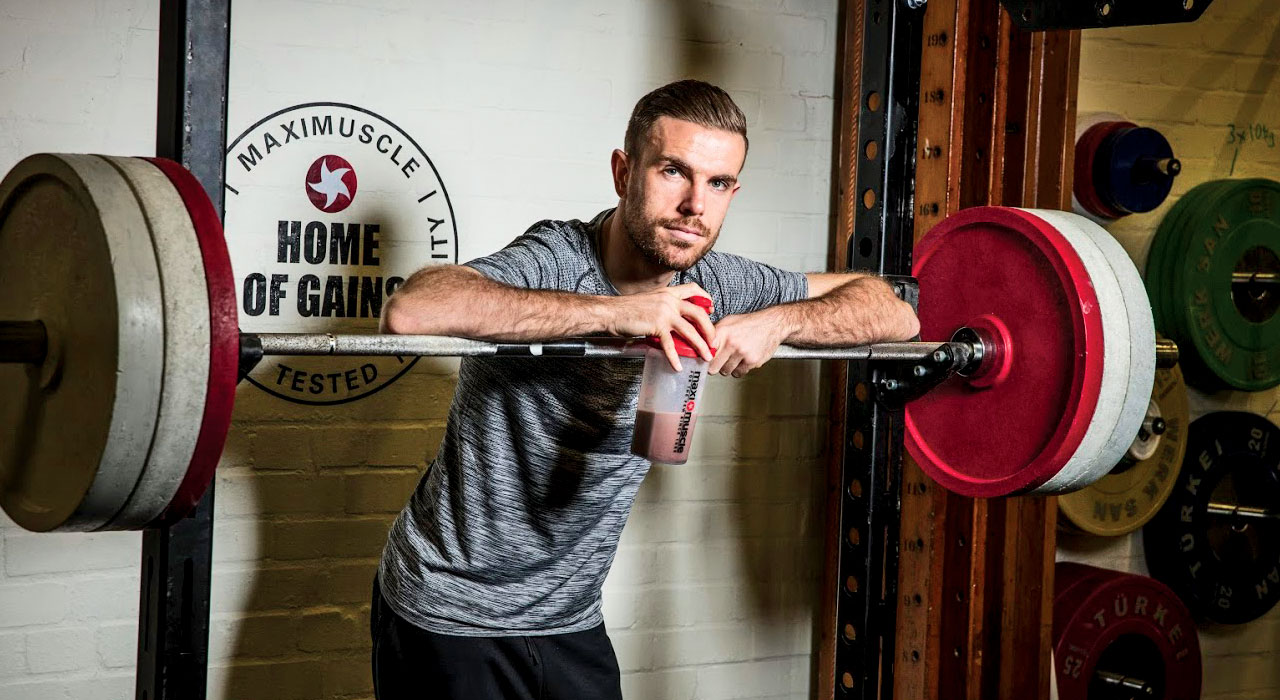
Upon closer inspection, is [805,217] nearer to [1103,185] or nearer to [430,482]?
[1103,185]

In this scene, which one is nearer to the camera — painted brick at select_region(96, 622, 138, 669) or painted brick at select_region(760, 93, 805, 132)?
painted brick at select_region(96, 622, 138, 669)

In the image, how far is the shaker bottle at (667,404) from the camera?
1449 mm

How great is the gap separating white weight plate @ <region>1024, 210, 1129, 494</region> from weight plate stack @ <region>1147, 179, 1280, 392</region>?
1.40 m

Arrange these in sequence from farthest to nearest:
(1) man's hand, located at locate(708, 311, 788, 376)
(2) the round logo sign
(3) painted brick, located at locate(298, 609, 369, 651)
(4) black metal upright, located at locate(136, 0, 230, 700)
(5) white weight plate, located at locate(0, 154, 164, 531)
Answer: (3) painted brick, located at locate(298, 609, 369, 651) → (2) the round logo sign → (1) man's hand, located at locate(708, 311, 788, 376) → (4) black metal upright, located at locate(136, 0, 230, 700) → (5) white weight plate, located at locate(0, 154, 164, 531)

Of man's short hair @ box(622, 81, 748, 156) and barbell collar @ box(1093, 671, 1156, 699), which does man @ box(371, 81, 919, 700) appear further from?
barbell collar @ box(1093, 671, 1156, 699)

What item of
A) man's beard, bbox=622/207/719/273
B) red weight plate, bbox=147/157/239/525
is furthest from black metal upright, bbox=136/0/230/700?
man's beard, bbox=622/207/719/273

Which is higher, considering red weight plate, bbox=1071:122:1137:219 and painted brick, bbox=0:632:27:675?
red weight plate, bbox=1071:122:1137:219

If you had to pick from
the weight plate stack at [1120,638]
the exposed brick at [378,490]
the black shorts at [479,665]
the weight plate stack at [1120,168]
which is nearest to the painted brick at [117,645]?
the exposed brick at [378,490]

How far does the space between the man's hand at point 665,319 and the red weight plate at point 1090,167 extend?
5.83 ft

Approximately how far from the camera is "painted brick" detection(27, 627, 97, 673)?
7.30ft

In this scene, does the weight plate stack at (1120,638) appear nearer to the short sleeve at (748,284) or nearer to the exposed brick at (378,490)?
the short sleeve at (748,284)

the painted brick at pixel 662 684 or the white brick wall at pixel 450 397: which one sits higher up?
the white brick wall at pixel 450 397

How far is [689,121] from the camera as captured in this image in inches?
69.9

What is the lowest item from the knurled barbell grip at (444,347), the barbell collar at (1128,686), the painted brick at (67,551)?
the barbell collar at (1128,686)
